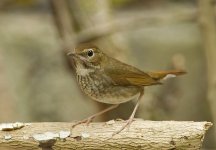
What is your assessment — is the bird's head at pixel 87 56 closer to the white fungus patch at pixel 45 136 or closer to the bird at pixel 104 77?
the bird at pixel 104 77

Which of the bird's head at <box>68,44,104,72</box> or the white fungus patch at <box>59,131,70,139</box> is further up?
the bird's head at <box>68,44,104,72</box>

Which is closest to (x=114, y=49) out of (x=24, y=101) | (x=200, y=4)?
(x=200, y=4)

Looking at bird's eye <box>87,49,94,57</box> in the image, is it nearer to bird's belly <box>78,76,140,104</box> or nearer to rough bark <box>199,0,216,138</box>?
bird's belly <box>78,76,140,104</box>

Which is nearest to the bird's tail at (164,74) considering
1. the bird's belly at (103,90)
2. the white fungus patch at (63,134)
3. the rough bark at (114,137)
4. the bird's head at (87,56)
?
the bird's belly at (103,90)

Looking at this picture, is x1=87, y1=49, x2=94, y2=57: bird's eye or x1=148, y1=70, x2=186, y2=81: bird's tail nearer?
x1=87, y1=49, x2=94, y2=57: bird's eye

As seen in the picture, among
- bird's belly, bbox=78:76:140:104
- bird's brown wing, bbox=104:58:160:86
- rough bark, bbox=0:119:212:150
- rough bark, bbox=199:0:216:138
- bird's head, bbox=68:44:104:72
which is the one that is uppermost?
rough bark, bbox=199:0:216:138

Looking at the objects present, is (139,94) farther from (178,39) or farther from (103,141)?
(178,39)

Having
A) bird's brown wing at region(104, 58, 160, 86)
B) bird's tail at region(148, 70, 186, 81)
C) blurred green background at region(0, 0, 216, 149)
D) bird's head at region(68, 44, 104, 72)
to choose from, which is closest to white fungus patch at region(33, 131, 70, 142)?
bird's head at region(68, 44, 104, 72)

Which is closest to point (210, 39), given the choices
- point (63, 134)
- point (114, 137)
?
point (114, 137)
